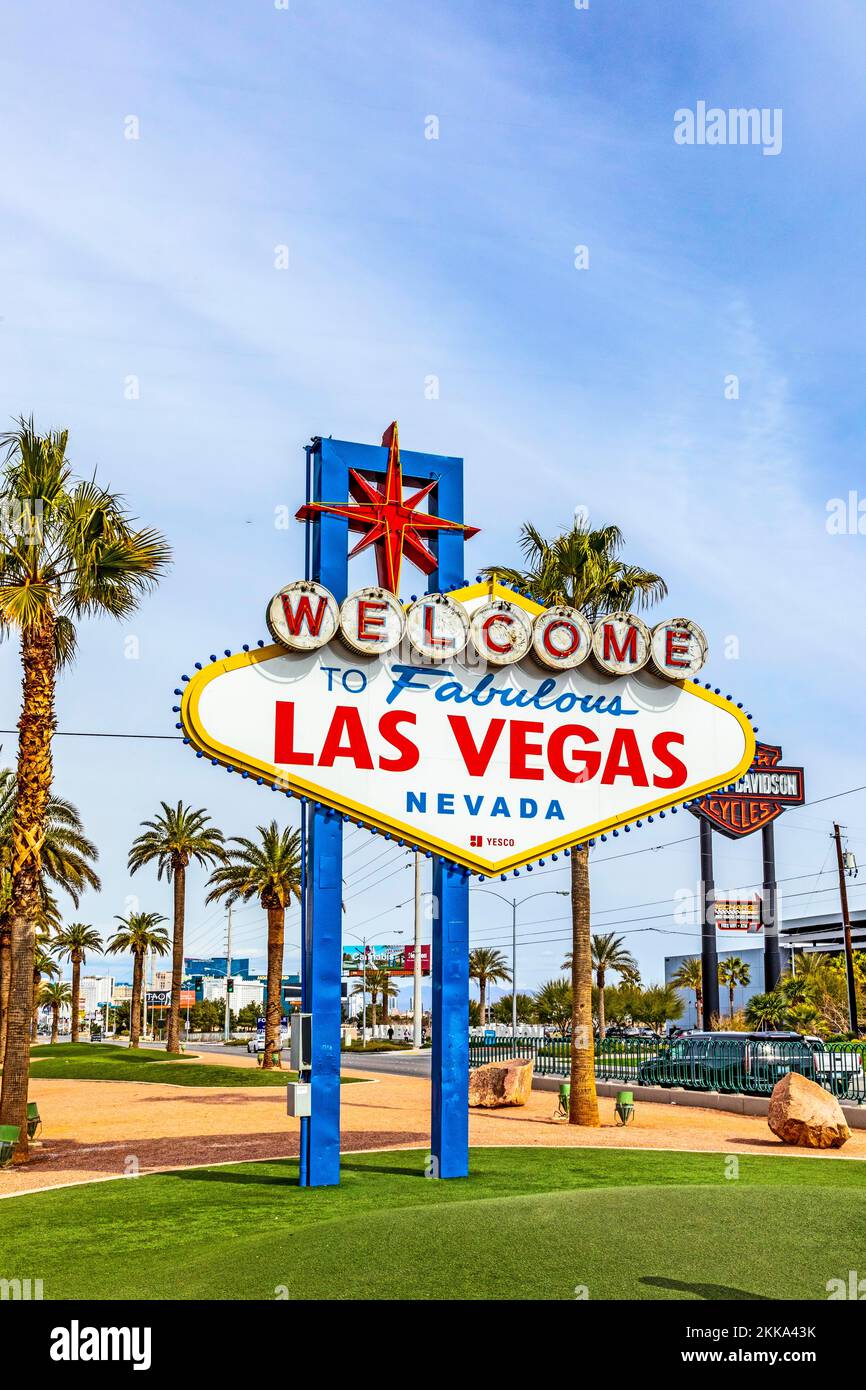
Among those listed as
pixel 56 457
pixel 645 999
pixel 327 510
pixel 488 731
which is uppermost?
pixel 56 457

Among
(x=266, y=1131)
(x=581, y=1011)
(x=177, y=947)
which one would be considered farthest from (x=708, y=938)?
(x=266, y=1131)

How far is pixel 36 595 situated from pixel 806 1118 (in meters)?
16.7

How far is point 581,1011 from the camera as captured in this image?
26.3m

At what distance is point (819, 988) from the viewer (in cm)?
6600

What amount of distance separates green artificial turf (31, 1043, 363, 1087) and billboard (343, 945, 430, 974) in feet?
61.0

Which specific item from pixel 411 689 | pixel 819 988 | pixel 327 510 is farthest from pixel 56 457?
pixel 819 988

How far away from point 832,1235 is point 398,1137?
14207mm

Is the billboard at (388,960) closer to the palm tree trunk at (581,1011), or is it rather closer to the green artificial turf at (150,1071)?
the green artificial turf at (150,1071)

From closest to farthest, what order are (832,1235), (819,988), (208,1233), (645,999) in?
(832,1235) < (208,1233) < (819,988) < (645,999)

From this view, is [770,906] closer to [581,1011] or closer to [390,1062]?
[390,1062]

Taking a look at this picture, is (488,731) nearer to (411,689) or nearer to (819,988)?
(411,689)

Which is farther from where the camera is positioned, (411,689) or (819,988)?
(819,988)

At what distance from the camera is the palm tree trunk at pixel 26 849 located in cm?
2116
